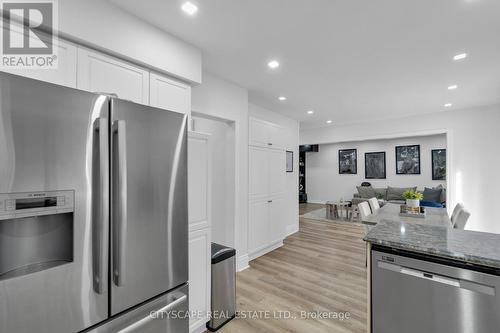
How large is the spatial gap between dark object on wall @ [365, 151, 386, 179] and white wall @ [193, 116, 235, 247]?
7.01 m

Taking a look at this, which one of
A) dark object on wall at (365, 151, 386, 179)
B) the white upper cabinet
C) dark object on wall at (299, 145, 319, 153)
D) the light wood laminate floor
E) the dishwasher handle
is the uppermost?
dark object on wall at (299, 145, 319, 153)

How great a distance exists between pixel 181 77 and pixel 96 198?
4.98 feet

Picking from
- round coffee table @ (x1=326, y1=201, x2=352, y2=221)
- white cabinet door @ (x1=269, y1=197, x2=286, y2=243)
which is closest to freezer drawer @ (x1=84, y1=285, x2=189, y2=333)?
white cabinet door @ (x1=269, y1=197, x2=286, y2=243)

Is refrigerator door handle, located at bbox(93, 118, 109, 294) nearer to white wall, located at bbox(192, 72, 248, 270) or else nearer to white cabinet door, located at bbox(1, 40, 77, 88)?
white cabinet door, located at bbox(1, 40, 77, 88)

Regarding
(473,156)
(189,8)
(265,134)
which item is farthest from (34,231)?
(473,156)

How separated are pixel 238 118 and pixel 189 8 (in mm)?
1694

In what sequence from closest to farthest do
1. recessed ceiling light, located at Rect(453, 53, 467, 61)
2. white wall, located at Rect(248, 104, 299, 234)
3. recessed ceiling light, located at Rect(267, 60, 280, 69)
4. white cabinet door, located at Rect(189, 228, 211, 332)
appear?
white cabinet door, located at Rect(189, 228, 211, 332) < recessed ceiling light, located at Rect(453, 53, 467, 61) < recessed ceiling light, located at Rect(267, 60, 280, 69) < white wall, located at Rect(248, 104, 299, 234)

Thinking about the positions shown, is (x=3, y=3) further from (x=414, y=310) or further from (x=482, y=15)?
(x=482, y=15)

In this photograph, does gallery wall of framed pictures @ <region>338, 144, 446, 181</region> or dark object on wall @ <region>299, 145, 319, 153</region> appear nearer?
gallery wall of framed pictures @ <region>338, 144, 446, 181</region>

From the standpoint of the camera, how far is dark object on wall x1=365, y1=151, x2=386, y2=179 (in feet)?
27.3

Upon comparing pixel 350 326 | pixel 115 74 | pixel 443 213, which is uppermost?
pixel 115 74

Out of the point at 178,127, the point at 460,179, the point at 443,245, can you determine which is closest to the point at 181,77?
the point at 178,127

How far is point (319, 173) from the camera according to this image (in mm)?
9797

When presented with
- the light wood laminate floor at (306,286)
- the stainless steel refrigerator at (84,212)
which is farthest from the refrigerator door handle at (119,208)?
the light wood laminate floor at (306,286)
